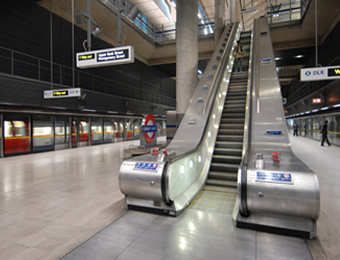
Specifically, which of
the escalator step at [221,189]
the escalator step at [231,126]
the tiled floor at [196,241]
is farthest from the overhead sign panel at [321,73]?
the tiled floor at [196,241]

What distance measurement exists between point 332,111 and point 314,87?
9.69ft

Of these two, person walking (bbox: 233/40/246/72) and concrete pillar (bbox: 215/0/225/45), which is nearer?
person walking (bbox: 233/40/246/72)

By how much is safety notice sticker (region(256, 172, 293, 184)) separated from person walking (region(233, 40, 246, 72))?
24.0 feet

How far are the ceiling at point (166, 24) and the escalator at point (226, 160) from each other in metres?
7.44

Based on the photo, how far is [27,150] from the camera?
10.8 meters

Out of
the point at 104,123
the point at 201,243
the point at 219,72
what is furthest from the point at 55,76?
the point at 201,243

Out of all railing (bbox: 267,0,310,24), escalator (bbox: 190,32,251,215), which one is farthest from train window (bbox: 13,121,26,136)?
railing (bbox: 267,0,310,24)

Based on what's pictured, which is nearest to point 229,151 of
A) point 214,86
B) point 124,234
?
point 214,86

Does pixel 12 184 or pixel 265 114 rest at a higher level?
pixel 265 114

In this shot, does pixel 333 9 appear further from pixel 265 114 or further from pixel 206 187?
pixel 206 187

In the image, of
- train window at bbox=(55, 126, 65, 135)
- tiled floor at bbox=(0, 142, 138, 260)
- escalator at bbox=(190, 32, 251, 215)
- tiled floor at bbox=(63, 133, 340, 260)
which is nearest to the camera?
tiled floor at bbox=(63, 133, 340, 260)

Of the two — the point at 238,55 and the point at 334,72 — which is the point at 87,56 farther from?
the point at 334,72

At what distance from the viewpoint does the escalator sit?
3.84m

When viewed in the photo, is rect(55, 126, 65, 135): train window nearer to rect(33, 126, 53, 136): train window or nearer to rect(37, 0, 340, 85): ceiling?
rect(33, 126, 53, 136): train window
